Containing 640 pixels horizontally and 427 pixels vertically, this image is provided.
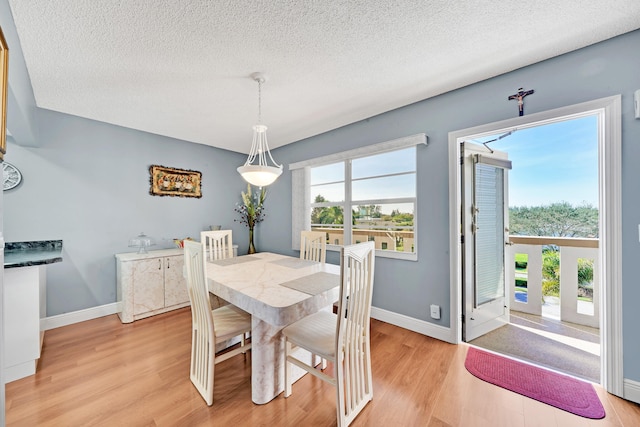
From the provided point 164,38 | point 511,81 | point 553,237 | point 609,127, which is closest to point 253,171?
point 164,38

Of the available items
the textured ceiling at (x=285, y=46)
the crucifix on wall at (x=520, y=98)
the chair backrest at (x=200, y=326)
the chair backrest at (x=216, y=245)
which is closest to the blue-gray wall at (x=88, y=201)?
the textured ceiling at (x=285, y=46)

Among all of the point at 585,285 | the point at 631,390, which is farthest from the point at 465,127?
the point at 585,285

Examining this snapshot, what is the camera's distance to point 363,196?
3133mm

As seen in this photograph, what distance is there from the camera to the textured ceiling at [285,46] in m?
1.44

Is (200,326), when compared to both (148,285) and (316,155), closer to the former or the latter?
(148,285)

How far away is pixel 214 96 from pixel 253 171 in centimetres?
106

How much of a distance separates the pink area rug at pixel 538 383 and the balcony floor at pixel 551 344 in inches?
6.3

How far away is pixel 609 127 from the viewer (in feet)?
5.48

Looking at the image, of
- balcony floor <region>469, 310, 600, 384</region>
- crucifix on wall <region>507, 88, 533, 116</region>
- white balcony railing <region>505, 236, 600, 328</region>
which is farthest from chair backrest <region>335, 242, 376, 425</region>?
white balcony railing <region>505, 236, 600, 328</region>

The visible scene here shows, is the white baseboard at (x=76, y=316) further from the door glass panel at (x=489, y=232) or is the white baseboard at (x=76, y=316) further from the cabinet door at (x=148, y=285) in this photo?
the door glass panel at (x=489, y=232)

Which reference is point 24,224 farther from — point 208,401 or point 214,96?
point 208,401

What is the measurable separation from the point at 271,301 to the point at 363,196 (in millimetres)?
2033

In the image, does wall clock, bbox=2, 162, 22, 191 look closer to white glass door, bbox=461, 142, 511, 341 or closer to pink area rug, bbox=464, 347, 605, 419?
white glass door, bbox=461, 142, 511, 341

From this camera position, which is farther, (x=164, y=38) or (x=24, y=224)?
(x=24, y=224)
